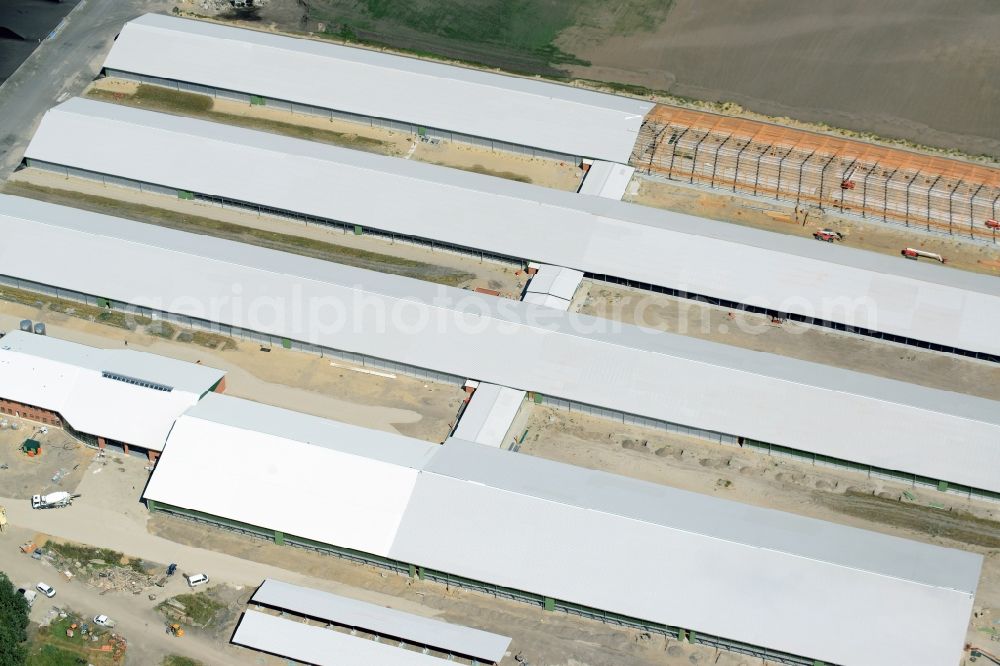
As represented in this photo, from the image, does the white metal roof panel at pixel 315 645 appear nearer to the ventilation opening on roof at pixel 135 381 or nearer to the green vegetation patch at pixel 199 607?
the green vegetation patch at pixel 199 607

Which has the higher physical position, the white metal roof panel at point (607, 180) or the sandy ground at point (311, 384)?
the white metal roof panel at point (607, 180)

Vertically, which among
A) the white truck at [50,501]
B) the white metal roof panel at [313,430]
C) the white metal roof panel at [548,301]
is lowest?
the white truck at [50,501]

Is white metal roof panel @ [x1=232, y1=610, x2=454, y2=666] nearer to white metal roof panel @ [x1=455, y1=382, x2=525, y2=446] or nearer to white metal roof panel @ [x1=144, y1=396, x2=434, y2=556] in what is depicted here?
white metal roof panel @ [x1=144, y1=396, x2=434, y2=556]

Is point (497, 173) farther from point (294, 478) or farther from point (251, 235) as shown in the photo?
point (294, 478)

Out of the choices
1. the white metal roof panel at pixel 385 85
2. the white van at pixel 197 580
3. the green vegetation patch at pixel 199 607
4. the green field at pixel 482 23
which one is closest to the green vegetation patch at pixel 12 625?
the green vegetation patch at pixel 199 607

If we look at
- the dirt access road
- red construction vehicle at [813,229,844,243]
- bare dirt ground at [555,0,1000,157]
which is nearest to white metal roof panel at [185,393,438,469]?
the dirt access road

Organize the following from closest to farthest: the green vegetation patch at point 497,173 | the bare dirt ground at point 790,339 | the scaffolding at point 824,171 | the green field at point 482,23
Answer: the bare dirt ground at point 790,339 < the scaffolding at point 824,171 < the green vegetation patch at point 497,173 < the green field at point 482,23

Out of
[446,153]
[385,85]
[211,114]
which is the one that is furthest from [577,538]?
[211,114]
